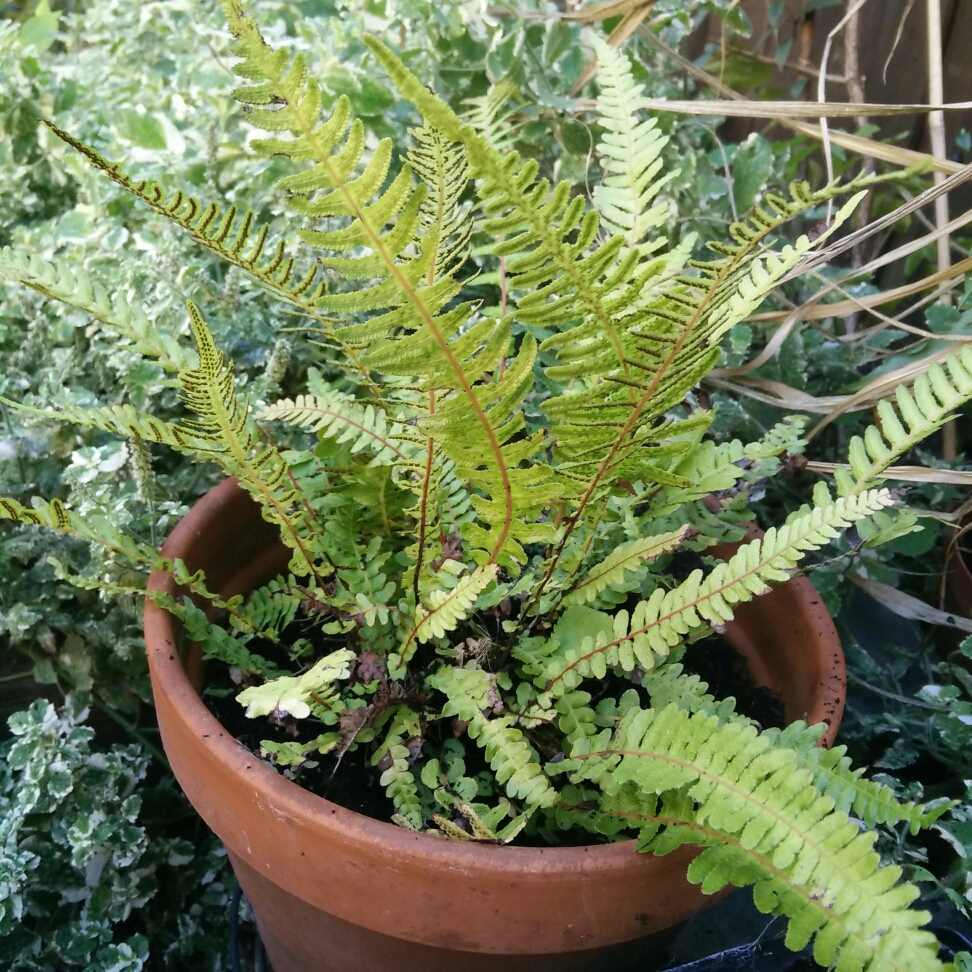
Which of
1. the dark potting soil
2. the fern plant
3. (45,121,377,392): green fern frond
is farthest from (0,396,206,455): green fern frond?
the dark potting soil

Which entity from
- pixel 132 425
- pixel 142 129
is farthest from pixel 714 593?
pixel 142 129

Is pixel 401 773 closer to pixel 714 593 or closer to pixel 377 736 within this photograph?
pixel 377 736

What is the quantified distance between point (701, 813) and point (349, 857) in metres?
0.22

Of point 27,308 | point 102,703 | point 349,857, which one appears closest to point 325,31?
point 27,308

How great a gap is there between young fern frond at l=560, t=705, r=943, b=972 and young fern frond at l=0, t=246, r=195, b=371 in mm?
425

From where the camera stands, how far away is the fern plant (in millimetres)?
370

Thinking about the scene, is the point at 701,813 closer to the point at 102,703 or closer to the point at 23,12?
the point at 102,703

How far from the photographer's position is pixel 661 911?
52 cm

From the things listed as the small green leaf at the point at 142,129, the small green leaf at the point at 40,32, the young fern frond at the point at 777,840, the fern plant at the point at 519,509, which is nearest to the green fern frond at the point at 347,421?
the fern plant at the point at 519,509

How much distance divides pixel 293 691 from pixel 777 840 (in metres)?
0.27

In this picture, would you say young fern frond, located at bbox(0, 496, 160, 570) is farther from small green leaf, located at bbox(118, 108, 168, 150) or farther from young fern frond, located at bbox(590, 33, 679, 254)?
small green leaf, located at bbox(118, 108, 168, 150)

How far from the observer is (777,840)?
0.40 metres

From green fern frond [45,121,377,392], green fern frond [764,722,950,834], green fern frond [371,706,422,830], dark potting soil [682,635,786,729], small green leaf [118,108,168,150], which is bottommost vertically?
dark potting soil [682,635,786,729]

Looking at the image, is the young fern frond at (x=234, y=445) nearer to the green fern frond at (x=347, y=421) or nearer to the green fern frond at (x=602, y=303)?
the green fern frond at (x=347, y=421)
